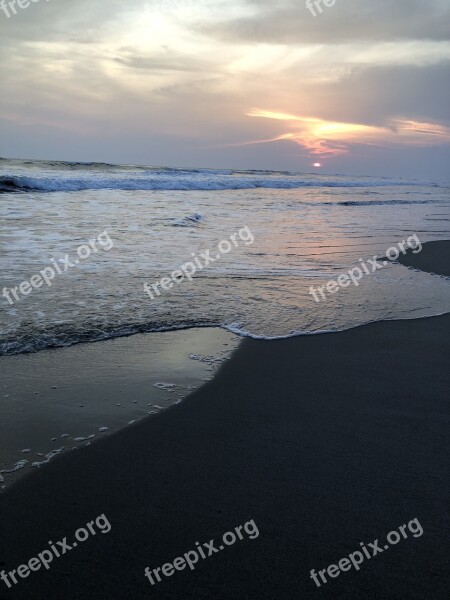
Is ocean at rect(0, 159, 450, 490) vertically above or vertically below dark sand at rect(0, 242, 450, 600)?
above

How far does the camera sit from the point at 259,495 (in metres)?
2.24

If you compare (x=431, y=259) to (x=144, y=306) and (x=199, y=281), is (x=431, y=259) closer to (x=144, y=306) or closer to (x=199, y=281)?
(x=199, y=281)

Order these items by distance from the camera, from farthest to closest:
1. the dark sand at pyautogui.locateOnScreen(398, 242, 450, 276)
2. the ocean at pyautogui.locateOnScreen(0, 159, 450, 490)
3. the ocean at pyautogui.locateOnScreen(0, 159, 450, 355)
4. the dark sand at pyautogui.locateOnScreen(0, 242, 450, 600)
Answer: the dark sand at pyautogui.locateOnScreen(398, 242, 450, 276)
the ocean at pyautogui.locateOnScreen(0, 159, 450, 355)
the ocean at pyautogui.locateOnScreen(0, 159, 450, 490)
the dark sand at pyautogui.locateOnScreen(0, 242, 450, 600)

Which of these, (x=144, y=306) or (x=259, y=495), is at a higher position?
(x=144, y=306)

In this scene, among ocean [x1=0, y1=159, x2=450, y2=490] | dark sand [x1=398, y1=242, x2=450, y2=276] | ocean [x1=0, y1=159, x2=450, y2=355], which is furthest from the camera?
dark sand [x1=398, y1=242, x2=450, y2=276]

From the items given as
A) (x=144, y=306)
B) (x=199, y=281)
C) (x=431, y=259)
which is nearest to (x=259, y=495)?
(x=144, y=306)

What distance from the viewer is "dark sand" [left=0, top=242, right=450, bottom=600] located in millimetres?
1786

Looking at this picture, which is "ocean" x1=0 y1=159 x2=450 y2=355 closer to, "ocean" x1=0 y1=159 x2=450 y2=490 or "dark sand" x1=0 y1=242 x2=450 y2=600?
"ocean" x1=0 y1=159 x2=450 y2=490

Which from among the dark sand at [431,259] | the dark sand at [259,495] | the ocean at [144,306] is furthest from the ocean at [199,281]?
the dark sand at [259,495]

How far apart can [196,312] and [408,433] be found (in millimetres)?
2679

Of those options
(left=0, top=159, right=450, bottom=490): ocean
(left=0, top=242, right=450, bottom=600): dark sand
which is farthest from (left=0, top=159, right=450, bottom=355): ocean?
(left=0, top=242, right=450, bottom=600): dark sand

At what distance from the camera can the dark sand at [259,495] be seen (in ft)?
5.86

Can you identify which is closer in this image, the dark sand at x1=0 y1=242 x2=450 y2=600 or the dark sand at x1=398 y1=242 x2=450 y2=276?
the dark sand at x1=0 y1=242 x2=450 y2=600

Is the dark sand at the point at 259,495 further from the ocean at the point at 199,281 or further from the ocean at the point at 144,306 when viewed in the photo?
the ocean at the point at 199,281
